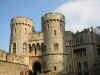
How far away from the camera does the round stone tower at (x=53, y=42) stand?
38.1m

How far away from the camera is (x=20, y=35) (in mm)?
41938

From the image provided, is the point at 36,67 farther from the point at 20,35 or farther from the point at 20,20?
the point at 20,20

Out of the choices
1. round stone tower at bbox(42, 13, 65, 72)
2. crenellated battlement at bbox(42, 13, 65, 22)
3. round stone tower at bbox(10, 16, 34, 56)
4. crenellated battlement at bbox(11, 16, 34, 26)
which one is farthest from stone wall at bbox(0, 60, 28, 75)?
crenellated battlement at bbox(42, 13, 65, 22)

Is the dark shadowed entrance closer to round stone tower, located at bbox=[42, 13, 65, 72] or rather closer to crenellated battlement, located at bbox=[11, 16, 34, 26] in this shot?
round stone tower, located at bbox=[42, 13, 65, 72]

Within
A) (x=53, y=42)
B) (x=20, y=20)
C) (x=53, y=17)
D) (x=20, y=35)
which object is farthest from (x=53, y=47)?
(x=20, y=20)

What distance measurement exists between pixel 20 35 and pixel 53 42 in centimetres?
788

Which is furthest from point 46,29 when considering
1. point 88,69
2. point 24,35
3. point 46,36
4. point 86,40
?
point 88,69

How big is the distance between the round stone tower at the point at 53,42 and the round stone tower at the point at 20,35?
4.39 metres

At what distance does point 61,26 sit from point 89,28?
5841 millimetres

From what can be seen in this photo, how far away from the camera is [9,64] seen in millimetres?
30922

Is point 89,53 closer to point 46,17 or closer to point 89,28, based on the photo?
point 89,28

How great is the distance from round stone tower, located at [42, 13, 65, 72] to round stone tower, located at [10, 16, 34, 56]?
4394 mm

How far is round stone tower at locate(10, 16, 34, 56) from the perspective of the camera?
4150 centimetres

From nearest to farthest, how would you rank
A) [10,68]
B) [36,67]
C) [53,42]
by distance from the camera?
1. [10,68]
2. [53,42]
3. [36,67]
